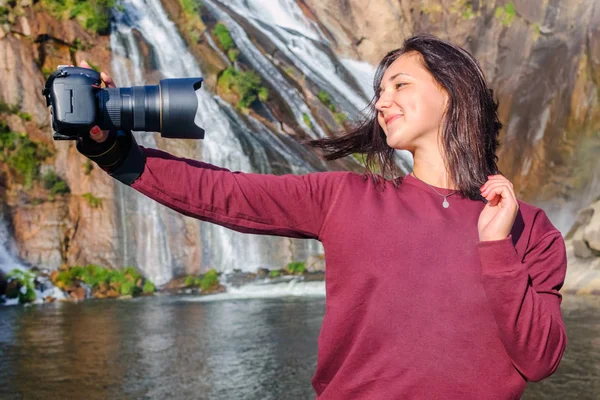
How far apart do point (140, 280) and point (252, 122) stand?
13.6 feet

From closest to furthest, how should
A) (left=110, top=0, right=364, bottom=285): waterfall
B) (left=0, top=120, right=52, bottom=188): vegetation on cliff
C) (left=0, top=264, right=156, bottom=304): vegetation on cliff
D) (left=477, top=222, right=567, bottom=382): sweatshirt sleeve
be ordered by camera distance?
(left=477, top=222, right=567, bottom=382): sweatshirt sleeve, (left=0, top=264, right=156, bottom=304): vegetation on cliff, (left=110, top=0, right=364, bottom=285): waterfall, (left=0, top=120, right=52, bottom=188): vegetation on cliff

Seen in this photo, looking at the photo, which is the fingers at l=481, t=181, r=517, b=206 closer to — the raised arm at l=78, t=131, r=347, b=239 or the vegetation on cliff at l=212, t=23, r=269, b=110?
the raised arm at l=78, t=131, r=347, b=239

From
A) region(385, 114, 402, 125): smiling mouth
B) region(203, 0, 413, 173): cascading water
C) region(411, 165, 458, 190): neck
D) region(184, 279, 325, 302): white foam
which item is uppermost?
region(203, 0, 413, 173): cascading water

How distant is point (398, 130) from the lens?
1967 millimetres

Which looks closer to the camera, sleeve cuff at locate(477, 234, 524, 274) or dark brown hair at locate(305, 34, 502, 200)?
sleeve cuff at locate(477, 234, 524, 274)

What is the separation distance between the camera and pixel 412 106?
1.96 m

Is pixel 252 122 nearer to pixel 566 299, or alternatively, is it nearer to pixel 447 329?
pixel 566 299

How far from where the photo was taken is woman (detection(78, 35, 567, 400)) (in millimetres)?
1694

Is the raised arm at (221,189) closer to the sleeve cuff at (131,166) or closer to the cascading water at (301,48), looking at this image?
the sleeve cuff at (131,166)

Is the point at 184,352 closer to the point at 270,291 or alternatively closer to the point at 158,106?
the point at 270,291

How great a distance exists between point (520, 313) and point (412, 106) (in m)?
0.59

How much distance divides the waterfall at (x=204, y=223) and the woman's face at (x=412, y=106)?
12.4 meters

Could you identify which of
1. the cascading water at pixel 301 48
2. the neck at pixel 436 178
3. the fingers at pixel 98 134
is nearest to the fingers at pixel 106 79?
the fingers at pixel 98 134

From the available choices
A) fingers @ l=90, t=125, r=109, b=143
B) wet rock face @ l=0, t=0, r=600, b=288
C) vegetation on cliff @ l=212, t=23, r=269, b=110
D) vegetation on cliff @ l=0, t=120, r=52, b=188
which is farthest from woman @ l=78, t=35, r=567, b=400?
vegetation on cliff @ l=212, t=23, r=269, b=110
